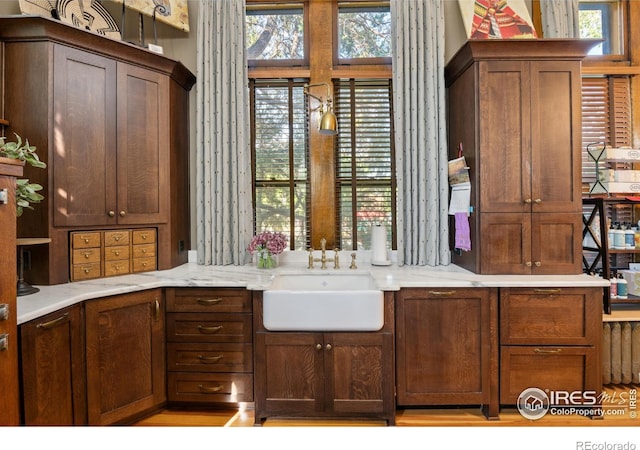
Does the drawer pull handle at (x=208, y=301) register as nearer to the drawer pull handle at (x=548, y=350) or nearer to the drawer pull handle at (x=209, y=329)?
the drawer pull handle at (x=209, y=329)

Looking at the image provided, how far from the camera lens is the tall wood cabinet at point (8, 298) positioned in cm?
124

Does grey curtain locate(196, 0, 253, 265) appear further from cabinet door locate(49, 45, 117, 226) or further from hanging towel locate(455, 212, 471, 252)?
hanging towel locate(455, 212, 471, 252)

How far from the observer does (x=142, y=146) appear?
242 cm

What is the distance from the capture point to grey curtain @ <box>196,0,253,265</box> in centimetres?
269

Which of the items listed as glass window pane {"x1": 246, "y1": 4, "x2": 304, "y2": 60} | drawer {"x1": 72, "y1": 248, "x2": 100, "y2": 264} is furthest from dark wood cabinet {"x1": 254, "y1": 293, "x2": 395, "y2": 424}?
glass window pane {"x1": 246, "y1": 4, "x2": 304, "y2": 60}

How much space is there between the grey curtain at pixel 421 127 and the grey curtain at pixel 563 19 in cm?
83

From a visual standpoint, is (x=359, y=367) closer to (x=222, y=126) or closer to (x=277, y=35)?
(x=222, y=126)

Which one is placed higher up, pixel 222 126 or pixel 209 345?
pixel 222 126

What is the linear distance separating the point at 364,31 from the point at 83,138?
7.10ft

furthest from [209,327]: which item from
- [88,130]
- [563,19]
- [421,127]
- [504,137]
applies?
[563,19]

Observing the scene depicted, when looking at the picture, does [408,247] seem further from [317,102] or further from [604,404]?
[604,404]

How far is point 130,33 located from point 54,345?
7.66ft

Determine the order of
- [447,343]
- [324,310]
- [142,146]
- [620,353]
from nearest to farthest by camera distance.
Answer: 1. [324,310]
2. [447,343]
3. [142,146]
4. [620,353]

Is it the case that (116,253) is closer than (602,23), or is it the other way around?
(116,253)
